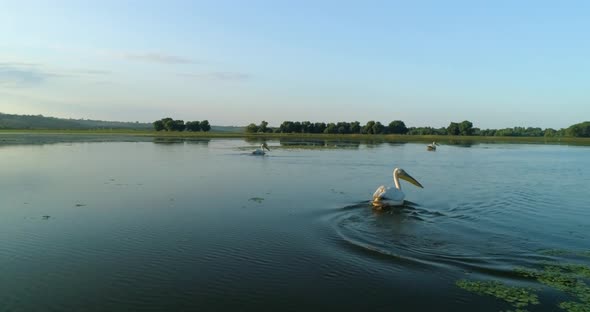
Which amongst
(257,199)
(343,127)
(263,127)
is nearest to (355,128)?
(343,127)

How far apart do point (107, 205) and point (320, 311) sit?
Result: 10.6 m

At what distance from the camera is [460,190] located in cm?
1995

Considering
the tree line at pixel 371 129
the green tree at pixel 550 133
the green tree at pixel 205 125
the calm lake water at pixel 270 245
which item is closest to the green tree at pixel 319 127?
the tree line at pixel 371 129

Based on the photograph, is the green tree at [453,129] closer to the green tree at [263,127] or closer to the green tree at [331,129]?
the green tree at [331,129]

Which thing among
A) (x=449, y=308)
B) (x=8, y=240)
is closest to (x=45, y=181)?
(x=8, y=240)

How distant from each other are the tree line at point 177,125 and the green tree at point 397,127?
59083 millimetres

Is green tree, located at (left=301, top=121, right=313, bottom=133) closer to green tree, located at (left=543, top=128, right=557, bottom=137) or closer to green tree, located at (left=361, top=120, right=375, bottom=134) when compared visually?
green tree, located at (left=361, top=120, right=375, bottom=134)

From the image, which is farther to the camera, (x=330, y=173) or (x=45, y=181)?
(x=330, y=173)

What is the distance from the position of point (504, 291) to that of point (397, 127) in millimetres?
130413

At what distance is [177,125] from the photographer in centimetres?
13088

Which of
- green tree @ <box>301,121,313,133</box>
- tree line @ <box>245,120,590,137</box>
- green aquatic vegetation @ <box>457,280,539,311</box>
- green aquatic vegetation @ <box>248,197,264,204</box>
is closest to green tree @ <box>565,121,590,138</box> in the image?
tree line @ <box>245,120,590,137</box>

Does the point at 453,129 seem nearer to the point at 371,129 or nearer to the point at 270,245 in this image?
the point at 371,129

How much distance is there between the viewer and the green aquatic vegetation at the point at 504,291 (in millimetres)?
7344

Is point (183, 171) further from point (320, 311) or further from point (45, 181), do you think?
point (320, 311)
